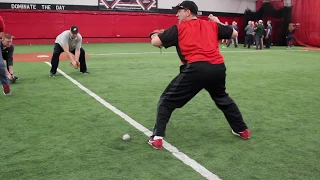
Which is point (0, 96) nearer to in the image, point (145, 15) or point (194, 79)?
point (194, 79)

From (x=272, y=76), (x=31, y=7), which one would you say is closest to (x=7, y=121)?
(x=272, y=76)

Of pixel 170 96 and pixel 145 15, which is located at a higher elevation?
pixel 145 15

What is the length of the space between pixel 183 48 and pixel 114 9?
2732 cm

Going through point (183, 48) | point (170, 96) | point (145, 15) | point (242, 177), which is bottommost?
point (242, 177)

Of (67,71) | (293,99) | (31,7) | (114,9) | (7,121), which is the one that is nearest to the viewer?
(7,121)

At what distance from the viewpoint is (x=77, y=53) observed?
33.9 feet

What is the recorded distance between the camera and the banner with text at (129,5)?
30.1 meters

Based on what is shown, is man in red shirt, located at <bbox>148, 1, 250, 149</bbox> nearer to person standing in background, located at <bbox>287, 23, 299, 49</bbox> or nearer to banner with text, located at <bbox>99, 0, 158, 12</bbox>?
person standing in background, located at <bbox>287, 23, 299, 49</bbox>

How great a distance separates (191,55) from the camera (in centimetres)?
425

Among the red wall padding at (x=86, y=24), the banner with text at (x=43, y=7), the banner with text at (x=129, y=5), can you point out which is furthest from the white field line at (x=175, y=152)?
the banner with text at (x=129, y=5)

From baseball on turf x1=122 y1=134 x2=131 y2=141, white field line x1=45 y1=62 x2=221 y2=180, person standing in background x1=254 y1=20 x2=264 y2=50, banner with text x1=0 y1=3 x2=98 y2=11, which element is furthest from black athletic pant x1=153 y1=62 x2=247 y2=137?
banner with text x1=0 y1=3 x2=98 y2=11

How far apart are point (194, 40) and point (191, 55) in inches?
7.4

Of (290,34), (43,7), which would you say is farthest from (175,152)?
(43,7)

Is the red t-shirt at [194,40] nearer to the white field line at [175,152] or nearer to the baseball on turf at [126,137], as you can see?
the white field line at [175,152]
